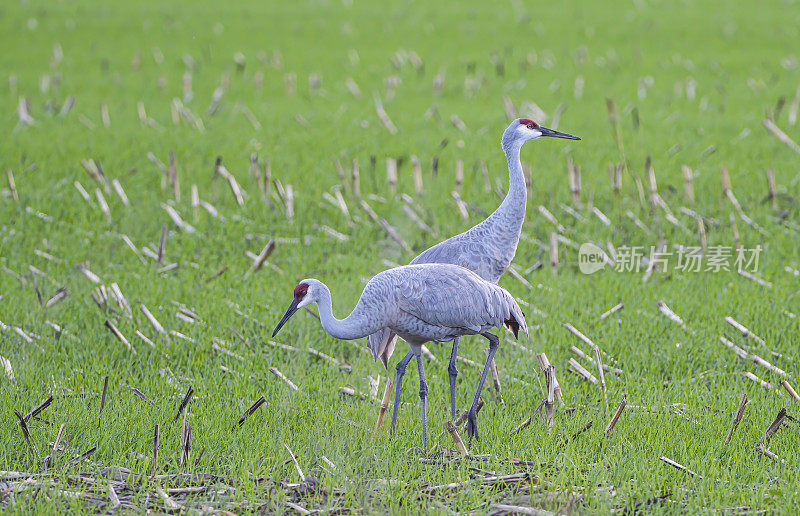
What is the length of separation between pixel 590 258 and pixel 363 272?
207 centimetres

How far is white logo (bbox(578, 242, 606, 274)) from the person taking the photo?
26.1ft

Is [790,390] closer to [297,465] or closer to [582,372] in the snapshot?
[582,372]

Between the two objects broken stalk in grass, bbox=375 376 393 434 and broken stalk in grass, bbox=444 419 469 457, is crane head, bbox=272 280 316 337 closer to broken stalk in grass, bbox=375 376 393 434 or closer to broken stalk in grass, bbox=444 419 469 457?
broken stalk in grass, bbox=375 376 393 434

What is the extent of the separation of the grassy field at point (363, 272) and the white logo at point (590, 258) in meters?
0.13

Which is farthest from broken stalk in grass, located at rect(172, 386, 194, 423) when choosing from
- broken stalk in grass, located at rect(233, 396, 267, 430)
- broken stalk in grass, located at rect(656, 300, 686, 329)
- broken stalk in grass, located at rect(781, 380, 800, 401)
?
broken stalk in grass, located at rect(656, 300, 686, 329)

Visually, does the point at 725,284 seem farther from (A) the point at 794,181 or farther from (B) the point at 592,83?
(B) the point at 592,83

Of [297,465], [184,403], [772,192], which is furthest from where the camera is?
[772,192]

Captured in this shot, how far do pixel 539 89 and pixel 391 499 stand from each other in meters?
11.6

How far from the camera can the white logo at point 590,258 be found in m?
7.95

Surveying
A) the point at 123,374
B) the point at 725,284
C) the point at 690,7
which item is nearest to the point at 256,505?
the point at 123,374

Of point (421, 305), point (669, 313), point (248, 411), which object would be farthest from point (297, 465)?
point (669, 313)

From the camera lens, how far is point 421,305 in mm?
4785

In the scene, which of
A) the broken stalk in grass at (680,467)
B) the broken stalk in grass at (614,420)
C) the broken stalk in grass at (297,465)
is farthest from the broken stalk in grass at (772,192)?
the broken stalk in grass at (297,465)

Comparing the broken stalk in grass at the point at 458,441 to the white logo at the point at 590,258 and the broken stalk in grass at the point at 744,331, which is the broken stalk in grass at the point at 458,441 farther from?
the white logo at the point at 590,258
